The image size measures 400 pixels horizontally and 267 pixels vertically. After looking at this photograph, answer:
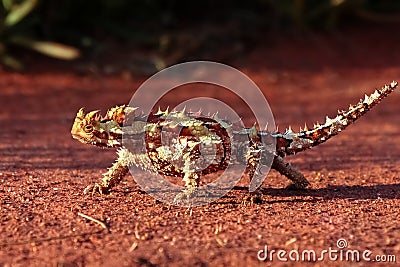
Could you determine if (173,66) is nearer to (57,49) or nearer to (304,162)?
(57,49)

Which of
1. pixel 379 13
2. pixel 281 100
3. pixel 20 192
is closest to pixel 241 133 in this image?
pixel 20 192

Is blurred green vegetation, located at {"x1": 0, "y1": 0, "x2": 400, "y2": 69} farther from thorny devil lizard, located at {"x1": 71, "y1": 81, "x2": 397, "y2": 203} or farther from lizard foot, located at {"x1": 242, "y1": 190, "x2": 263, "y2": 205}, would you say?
lizard foot, located at {"x1": 242, "y1": 190, "x2": 263, "y2": 205}

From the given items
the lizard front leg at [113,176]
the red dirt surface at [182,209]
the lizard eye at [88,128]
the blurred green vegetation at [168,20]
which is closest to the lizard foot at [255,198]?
the red dirt surface at [182,209]

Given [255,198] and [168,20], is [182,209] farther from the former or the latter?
[168,20]
